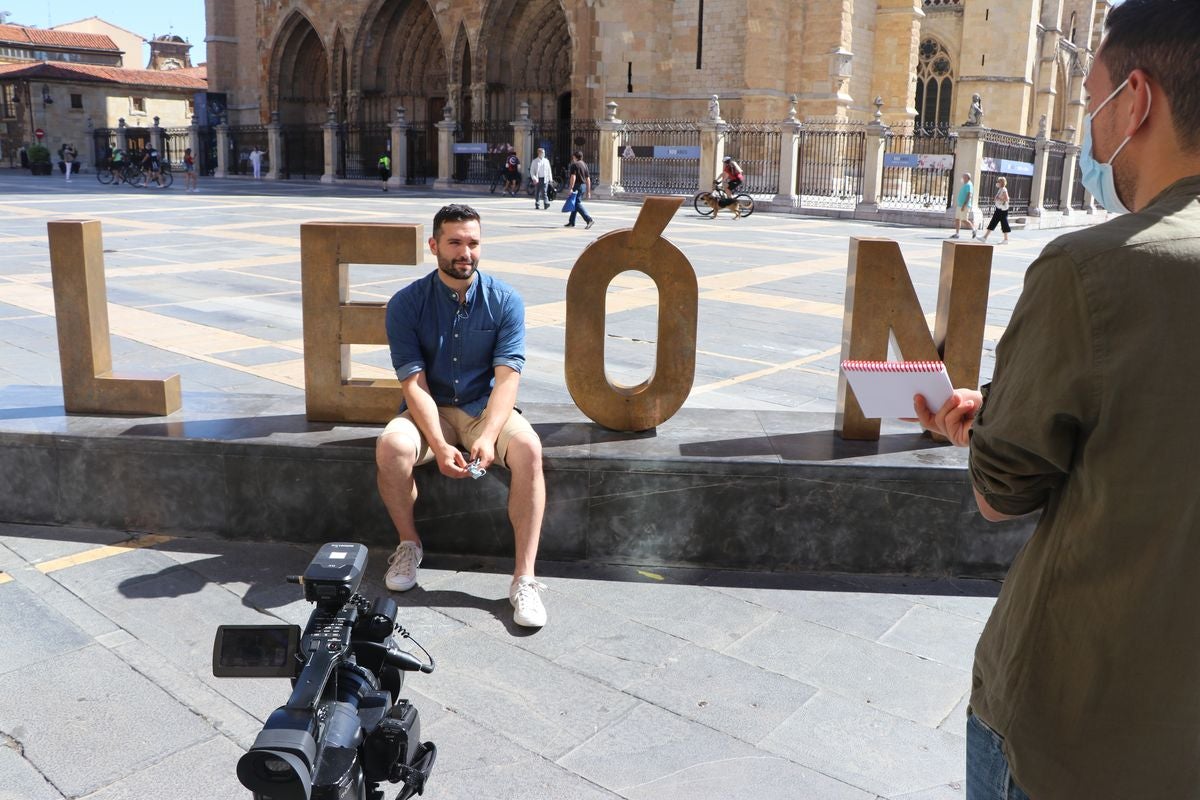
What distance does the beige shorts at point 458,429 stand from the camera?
400 cm

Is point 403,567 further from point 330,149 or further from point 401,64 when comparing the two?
point 401,64

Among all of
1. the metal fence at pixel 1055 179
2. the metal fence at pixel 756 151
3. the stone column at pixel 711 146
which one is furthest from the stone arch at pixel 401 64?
the metal fence at pixel 1055 179

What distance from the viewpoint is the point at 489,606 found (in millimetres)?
3787

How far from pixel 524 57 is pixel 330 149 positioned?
7.66 m

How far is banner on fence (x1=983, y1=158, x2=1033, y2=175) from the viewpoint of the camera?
23.7 m

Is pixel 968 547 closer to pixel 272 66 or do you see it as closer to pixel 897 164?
pixel 897 164

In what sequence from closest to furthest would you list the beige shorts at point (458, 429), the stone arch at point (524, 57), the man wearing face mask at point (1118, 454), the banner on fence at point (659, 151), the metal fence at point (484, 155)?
the man wearing face mask at point (1118, 454), the beige shorts at point (458, 429), the banner on fence at point (659, 151), the metal fence at point (484, 155), the stone arch at point (524, 57)

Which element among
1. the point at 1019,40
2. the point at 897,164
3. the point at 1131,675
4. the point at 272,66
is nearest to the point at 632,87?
the point at 897,164

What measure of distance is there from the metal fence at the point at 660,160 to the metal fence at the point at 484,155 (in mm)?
4575

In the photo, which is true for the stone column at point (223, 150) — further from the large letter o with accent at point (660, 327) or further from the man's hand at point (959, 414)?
the man's hand at point (959, 414)

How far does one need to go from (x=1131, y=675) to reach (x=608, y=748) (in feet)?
5.69

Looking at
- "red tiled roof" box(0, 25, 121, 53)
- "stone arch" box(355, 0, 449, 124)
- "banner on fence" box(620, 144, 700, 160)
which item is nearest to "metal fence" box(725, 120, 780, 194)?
"banner on fence" box(620, 144, 700, 160)

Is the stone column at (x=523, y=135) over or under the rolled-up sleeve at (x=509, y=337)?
over

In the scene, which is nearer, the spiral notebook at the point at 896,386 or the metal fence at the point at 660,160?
the spiral notebook at the point at 896,386
